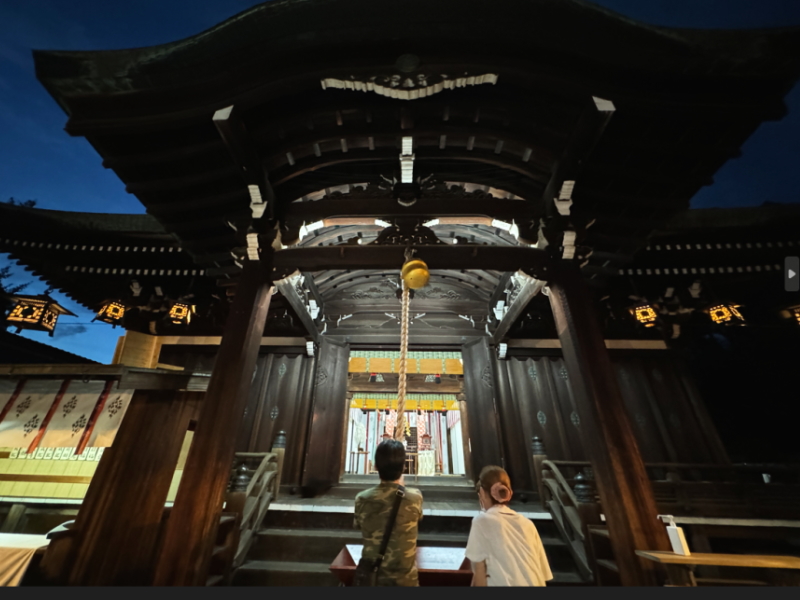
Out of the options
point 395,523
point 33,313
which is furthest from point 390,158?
point 33,313

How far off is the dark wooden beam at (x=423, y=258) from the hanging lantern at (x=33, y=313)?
674 centimetres

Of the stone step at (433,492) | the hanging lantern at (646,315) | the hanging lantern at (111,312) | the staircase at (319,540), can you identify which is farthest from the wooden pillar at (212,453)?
the hanging lantern at (646,315)

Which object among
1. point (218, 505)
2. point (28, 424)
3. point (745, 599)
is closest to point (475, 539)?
point (745, 599)

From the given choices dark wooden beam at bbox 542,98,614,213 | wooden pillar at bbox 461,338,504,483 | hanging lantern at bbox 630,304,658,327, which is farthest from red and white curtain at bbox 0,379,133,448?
hanging lantern at bbox 630,304,658,327

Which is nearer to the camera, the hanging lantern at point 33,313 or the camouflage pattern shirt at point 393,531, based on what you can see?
the camouflage pattern shirt at point 393,531

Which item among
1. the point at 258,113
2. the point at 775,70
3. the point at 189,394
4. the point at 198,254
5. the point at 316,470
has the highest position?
the point at 258,113

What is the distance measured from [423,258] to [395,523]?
380 cm

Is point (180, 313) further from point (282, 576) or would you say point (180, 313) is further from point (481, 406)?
point (481, 406)

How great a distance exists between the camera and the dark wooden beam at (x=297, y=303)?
5973 millimetres

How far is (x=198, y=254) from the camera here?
6465 mm

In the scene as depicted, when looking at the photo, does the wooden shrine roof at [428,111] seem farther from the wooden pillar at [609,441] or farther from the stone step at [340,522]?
the stone step at [340,522]

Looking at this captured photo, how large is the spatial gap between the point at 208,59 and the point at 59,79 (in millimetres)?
1863

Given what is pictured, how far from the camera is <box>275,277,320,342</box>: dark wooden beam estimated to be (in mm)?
5973

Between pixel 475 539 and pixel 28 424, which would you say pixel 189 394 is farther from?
pixel 475 539
